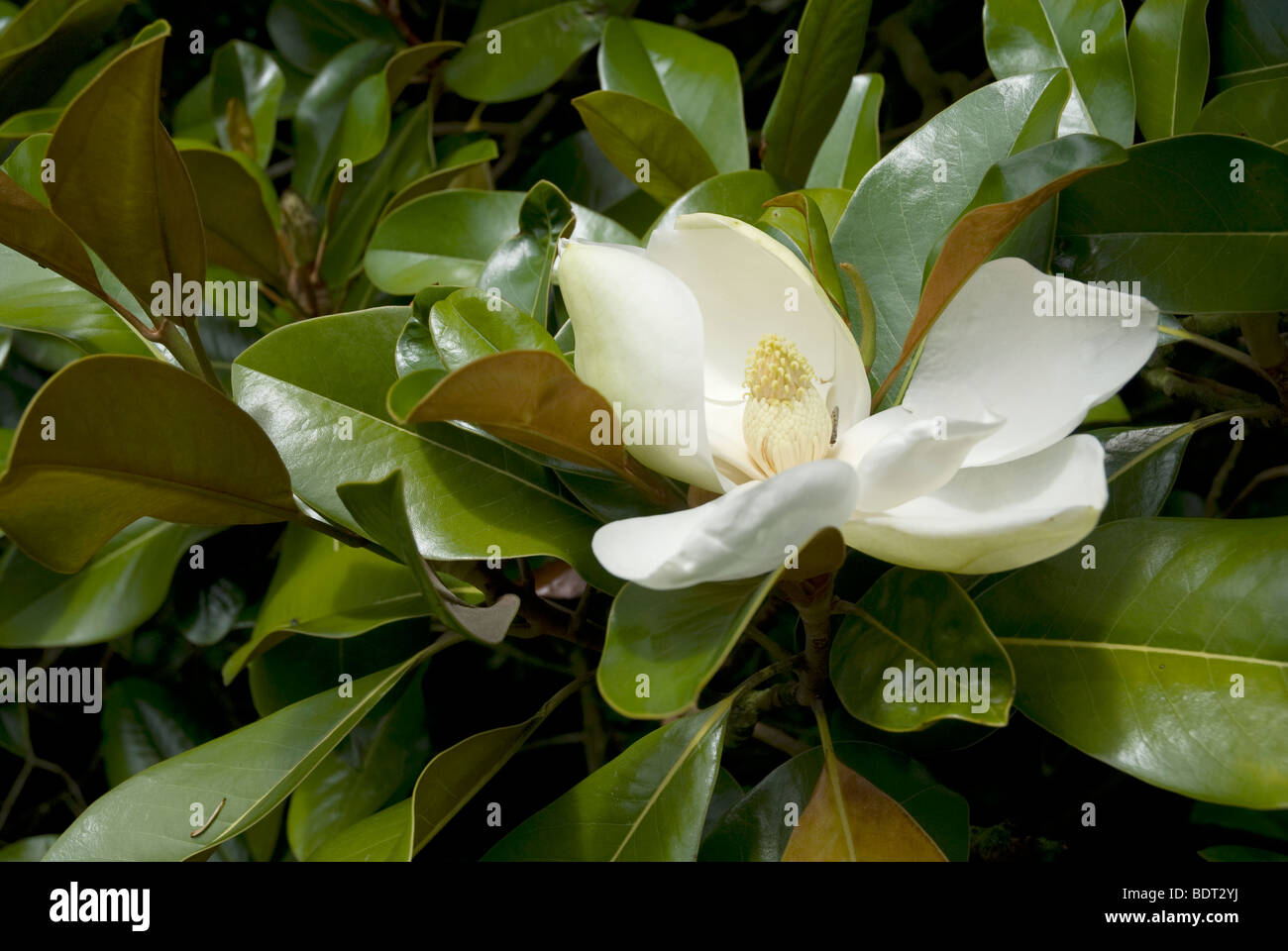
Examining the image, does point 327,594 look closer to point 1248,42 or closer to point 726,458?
point 726,458

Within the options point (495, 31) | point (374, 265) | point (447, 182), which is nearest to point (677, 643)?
point (374, 265)

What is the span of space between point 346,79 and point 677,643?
1.11 meters

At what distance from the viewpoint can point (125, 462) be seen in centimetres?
62

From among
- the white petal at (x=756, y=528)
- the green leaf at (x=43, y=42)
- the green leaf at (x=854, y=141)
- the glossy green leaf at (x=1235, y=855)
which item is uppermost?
the green leaf at (x=43, y=42)

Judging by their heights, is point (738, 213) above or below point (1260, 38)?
below

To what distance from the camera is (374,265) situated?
3.32 feet

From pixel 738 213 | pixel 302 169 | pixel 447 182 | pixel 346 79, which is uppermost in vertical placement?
pixel 346 79

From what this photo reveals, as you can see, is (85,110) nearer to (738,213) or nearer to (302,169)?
(738,213)

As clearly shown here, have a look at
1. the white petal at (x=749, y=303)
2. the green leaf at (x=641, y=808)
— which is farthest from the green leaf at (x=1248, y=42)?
the green leaf at (x=641, y=808)

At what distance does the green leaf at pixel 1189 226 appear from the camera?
732mm

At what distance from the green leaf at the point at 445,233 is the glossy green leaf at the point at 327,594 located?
0.87ft

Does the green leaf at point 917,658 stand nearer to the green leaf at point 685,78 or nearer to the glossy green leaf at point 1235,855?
the glossy green leaf at point 1235,855

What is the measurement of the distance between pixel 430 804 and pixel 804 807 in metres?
0.26

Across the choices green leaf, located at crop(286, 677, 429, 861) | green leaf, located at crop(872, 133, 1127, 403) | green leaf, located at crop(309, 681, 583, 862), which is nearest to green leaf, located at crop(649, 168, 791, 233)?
green leaf, located at crop(872, 133, 1127, 403)
